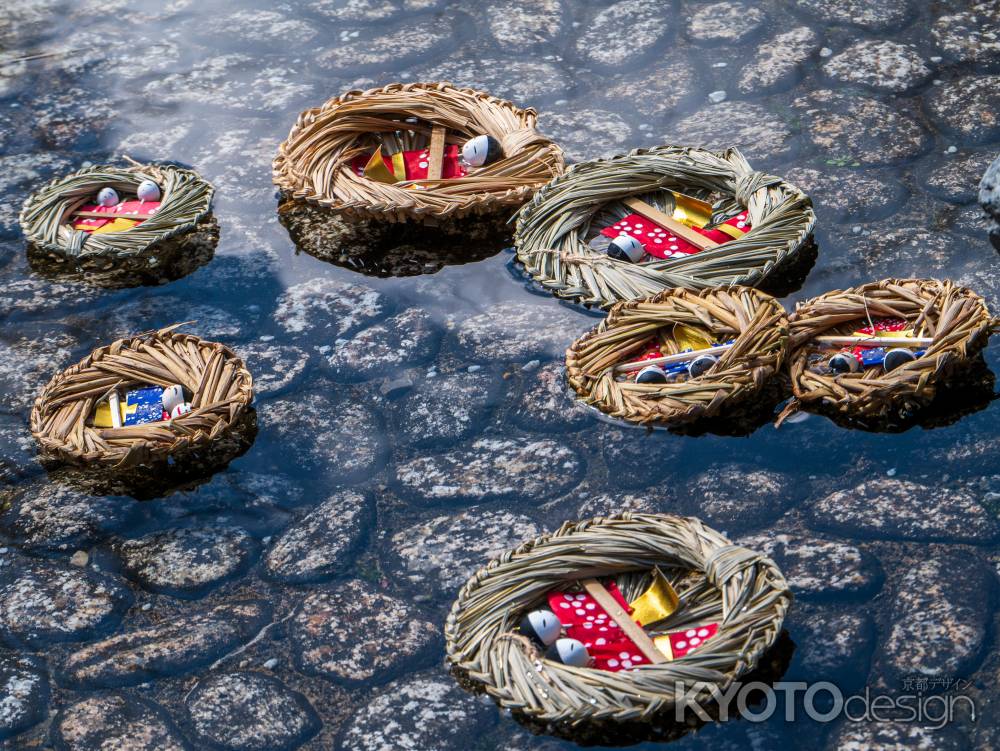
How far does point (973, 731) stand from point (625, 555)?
0.91 metres

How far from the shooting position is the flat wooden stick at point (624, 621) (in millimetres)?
3147

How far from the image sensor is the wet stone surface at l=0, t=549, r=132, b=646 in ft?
11.6

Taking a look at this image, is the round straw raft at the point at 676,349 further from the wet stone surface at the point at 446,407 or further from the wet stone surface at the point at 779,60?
the wet stone surface at the point at 779,60

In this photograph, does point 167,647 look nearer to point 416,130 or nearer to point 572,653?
point 572,653

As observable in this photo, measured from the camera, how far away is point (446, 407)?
13.4 feet

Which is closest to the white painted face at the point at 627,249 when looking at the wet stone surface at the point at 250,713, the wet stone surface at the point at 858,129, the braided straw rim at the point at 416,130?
the braided straw rim at the point at 416,130

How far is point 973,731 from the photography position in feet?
9.84

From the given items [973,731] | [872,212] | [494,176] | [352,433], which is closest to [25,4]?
[494,176]

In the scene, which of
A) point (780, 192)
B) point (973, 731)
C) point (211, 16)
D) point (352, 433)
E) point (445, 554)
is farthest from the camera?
point (211, 16)

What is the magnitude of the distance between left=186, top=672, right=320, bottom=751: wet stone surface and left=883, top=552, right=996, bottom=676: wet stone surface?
1440 mm

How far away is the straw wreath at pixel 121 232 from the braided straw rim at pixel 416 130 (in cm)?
33

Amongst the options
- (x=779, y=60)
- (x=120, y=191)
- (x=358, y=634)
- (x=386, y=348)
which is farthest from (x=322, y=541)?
(x=779, y=60)

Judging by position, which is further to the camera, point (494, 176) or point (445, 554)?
point (494, 176)

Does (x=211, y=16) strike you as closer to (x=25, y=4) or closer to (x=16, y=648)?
(x=25, y=4)
